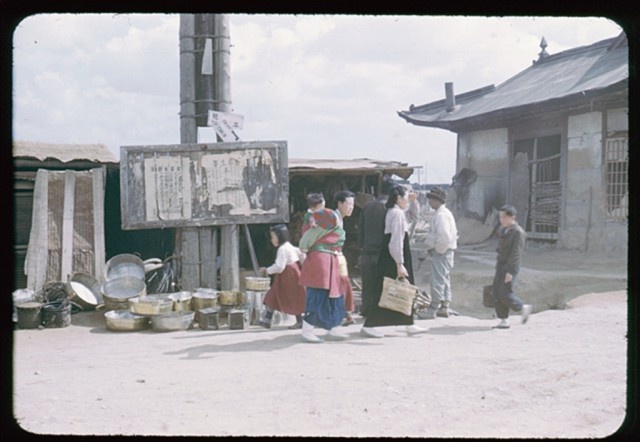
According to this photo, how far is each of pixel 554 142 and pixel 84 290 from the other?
12.2m

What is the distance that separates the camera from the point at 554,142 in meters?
15.5

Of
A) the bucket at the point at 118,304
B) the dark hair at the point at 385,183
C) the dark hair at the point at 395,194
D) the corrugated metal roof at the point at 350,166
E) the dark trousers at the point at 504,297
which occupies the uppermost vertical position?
the corrugated metal roof at the point at 350,166

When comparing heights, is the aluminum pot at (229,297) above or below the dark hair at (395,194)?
below

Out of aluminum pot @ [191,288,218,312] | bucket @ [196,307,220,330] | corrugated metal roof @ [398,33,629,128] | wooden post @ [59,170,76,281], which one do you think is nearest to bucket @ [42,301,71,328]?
wooden post @ [59,170,76,281]

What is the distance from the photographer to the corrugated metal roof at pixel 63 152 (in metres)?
8.95

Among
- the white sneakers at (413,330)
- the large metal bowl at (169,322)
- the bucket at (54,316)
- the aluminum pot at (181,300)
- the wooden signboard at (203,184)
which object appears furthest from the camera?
the wooden signboard at (203,184)

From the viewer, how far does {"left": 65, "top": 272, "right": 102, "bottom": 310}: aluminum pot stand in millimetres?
8191

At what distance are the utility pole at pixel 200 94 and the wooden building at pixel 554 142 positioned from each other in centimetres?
773

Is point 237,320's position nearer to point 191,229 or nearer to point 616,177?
point 191,229

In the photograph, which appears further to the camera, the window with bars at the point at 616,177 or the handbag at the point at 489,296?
the window with bars at the point at 616,177

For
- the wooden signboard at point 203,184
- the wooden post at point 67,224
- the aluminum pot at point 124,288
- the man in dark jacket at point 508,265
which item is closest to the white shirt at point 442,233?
the man in dark jacket at point 508,265

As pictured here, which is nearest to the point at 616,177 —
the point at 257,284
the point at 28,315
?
the point at 257,284

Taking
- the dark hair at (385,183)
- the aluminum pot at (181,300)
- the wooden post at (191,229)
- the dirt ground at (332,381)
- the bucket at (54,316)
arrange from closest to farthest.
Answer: the dirt ground at (332,381) < the bucket at (54,316) < the aluminum pot at (181,300) < the wooden post at (191,229) < the dark hair at (385,183)

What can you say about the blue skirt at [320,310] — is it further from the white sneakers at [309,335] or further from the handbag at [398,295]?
the handbag at [398,295]
